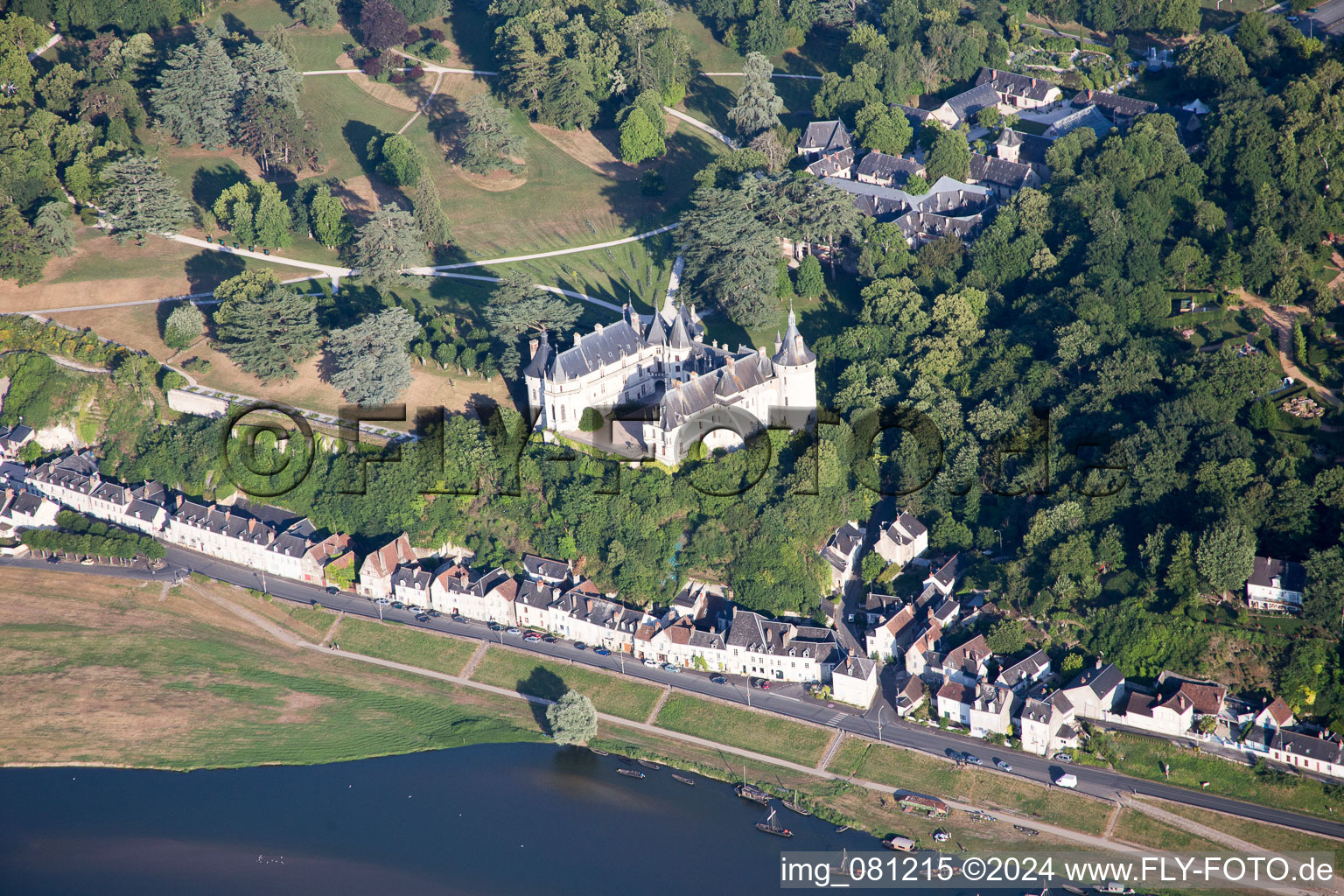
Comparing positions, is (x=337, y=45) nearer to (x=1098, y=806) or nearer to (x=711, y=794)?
(x=711, y=794)

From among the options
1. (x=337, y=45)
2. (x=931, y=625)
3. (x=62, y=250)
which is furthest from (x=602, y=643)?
(x=337, y=45)

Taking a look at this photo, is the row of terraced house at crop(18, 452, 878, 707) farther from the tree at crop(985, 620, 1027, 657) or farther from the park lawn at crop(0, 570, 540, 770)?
the tree at crop(985, 620, 1027, 657)

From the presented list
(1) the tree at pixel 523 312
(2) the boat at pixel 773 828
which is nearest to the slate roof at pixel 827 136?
(1) the tree at pixel 523 312

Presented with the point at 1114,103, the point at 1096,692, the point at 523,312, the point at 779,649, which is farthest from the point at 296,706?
the point at 1114,103

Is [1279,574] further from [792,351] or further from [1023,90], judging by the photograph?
[1023,90]

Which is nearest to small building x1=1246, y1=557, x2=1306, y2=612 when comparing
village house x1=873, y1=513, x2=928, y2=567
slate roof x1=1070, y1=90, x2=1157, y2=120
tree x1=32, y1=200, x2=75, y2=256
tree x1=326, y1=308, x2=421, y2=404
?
village house x1=873, y1=513, x2=928, y2=567

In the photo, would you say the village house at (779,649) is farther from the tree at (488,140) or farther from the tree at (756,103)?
the tree at (488,140)
